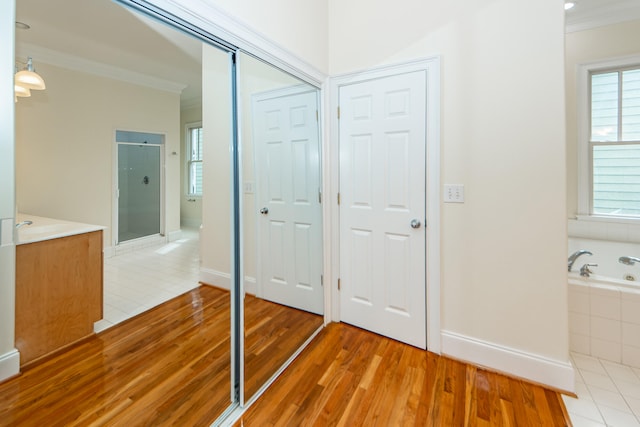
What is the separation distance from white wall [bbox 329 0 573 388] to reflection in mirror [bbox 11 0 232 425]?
145cm

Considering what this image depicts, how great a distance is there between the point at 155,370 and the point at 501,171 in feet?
7.99

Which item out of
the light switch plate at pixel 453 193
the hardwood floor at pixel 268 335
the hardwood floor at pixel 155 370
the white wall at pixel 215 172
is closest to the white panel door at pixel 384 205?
the light switch plate at pixel 453 193

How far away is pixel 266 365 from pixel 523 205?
6.16ft

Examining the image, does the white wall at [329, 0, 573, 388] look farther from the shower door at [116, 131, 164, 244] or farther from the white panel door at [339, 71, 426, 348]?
the shower door at [116, 131, 164, 244]

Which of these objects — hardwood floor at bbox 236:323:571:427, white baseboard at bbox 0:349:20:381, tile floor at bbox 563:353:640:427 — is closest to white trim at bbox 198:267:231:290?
hardwood floor at bbox 236:323:571:427

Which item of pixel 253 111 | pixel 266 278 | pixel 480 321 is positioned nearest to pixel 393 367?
pixel 480 321

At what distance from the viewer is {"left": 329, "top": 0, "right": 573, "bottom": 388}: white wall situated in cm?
173

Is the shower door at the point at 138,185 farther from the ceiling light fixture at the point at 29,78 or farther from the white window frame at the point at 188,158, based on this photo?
the ceiling light fixture at the point at 29,78

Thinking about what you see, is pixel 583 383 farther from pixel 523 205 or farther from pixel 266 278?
pixel 266 278

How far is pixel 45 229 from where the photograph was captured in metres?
1.45

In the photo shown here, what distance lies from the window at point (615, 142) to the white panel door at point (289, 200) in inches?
115

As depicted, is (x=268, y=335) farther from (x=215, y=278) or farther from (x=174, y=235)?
(x=174, y=235)

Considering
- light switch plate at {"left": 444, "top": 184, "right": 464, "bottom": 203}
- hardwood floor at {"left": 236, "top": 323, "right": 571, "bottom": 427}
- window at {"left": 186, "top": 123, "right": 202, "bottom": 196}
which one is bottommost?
hardwood floor at {"left": 236, "top": 323, "right": 571, "bottom": 427}

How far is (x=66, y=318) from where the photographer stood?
1.66 m
